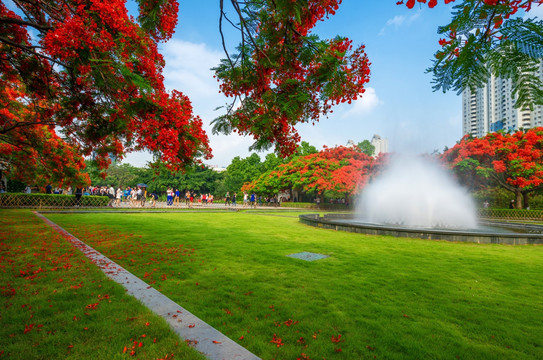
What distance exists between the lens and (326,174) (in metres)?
36.2

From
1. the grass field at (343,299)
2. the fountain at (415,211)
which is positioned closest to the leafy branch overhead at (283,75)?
the grass field at (343,299)

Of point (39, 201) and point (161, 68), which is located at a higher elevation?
point (161, 68)

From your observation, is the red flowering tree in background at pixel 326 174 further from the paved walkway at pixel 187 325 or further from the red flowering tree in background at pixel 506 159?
the paved walkway at pixel 187 325

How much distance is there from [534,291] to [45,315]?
7134mm

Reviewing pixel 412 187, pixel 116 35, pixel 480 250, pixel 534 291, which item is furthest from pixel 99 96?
pixel 412 187

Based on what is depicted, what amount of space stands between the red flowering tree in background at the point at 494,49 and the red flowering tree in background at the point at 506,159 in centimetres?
2741

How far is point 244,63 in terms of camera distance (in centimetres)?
527

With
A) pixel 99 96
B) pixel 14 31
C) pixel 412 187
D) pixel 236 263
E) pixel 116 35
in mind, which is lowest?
pixel 236 263

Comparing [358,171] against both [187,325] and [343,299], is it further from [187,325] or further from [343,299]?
[187,325]

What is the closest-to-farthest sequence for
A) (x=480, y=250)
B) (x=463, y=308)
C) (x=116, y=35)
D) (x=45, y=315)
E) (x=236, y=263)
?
(x=45, y=315) → (x=463, y=308) → (x=116, y=35) → (x=236, y=263) → (x=480, y=250)

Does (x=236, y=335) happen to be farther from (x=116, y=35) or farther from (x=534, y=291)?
(x=116, y=35)

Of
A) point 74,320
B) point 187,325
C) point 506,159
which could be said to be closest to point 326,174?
point 506,159

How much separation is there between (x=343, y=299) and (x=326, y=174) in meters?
32.9

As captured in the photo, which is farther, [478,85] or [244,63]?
[244,63]
